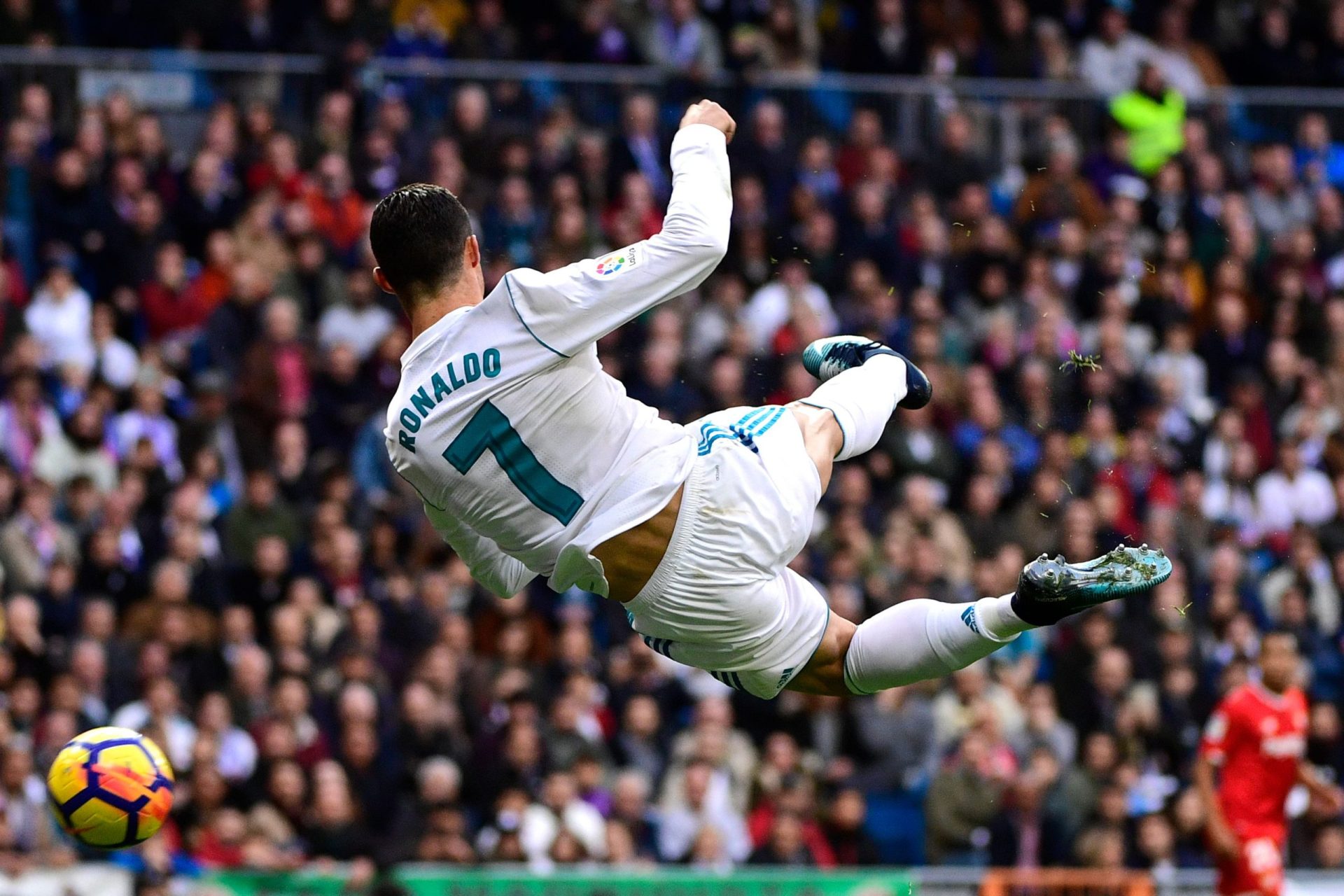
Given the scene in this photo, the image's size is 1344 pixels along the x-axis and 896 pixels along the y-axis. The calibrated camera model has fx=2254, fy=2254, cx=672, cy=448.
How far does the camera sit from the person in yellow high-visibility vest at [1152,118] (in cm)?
1780

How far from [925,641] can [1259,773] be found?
5216 millimetres

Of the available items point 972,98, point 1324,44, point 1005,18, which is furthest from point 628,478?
point 1324,44

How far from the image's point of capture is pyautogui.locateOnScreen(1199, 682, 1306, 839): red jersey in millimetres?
12188

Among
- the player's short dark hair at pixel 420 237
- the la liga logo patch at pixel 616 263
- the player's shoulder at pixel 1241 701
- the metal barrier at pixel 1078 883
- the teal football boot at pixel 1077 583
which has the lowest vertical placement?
the metal barrier at pixel 1078 883

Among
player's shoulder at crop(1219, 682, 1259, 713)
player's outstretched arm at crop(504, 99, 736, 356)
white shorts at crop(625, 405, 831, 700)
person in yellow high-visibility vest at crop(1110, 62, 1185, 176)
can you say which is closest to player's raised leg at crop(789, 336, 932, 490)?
white shorts at crop(625, 405, 831, 700)

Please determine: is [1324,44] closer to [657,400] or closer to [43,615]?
[657,400]

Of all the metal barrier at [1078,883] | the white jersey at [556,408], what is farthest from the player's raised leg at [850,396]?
the metal barrier at [1078,883]

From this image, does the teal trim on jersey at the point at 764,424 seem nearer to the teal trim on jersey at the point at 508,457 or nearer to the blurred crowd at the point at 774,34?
the teal trim on jersey at the point at 508,457

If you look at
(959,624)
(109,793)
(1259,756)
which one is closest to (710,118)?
(959,624)

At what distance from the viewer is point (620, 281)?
6965 millimetres

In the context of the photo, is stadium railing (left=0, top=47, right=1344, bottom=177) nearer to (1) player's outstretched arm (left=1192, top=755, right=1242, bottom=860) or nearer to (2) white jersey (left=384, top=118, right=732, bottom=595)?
(1) player's outstretched arm (left=1192, top=755, right=1242, bottom=860)

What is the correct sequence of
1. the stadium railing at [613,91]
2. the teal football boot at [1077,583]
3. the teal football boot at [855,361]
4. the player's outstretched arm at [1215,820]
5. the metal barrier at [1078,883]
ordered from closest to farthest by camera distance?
the teal football boot at [1077,583] → the teal football boot at [855,361] → the player's outstretched arm at [1215,820] → the metal barrier at [1078,883] → the stadium railing at [613,91]

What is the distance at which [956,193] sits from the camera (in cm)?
1728

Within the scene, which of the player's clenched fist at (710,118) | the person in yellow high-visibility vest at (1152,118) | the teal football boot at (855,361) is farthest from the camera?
the person in yellow high-visibility vest at (1152,118)
